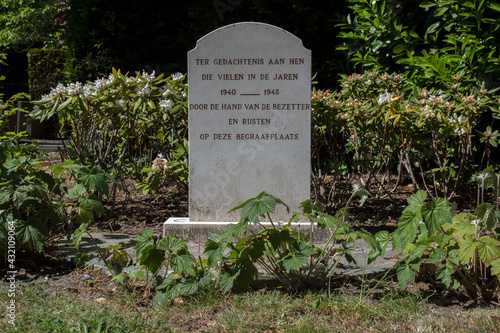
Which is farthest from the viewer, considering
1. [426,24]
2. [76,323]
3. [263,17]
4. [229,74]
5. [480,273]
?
[263,17]

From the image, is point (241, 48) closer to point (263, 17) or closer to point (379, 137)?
point (379, 137)

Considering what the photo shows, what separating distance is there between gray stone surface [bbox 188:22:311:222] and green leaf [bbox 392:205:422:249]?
4.45 feet

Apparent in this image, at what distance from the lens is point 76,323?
2449 mm

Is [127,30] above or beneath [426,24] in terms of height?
above

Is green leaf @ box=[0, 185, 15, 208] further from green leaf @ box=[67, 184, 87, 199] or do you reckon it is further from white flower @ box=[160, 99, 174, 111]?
white flower @ box=[160, 99, 174, 111]

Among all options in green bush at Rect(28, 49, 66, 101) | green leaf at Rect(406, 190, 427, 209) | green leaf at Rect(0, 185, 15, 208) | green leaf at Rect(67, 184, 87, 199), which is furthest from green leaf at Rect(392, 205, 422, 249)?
green bush at Rect(28, 49, 66, 101)

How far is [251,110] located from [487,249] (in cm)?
209

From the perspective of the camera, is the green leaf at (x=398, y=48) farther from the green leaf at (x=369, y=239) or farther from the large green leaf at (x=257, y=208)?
the large green leaf at (x=257, y=208)

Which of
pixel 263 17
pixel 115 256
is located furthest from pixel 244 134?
pixel 263 17

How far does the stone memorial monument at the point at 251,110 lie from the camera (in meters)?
4.11

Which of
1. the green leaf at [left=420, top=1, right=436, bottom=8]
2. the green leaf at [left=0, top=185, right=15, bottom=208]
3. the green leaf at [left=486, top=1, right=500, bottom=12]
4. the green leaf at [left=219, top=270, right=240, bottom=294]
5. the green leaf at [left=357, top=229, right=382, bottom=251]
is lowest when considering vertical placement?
the green leaf at [left=219, top=270, right=240, bottom=294]

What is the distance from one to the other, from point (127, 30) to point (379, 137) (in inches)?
203

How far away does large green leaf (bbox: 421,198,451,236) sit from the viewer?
2.68 meters

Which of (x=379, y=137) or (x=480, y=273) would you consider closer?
(x=480, y=273)
